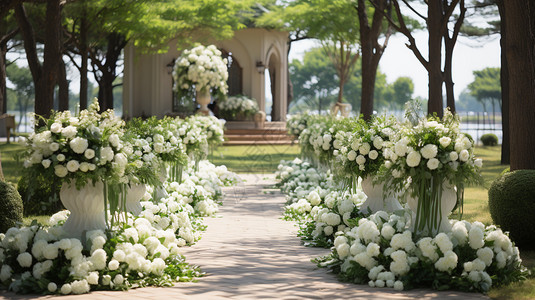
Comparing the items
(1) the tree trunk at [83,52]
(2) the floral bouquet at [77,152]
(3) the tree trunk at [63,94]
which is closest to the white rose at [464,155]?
(2) the floral bouquet at [77,152]

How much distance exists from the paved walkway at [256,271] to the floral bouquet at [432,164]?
39.1 inches

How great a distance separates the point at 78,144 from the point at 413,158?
127 inches

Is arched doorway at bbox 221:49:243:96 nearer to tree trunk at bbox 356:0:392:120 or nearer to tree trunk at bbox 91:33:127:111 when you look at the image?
tree trunk at bbox 91:33:127:111

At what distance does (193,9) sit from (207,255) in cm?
2448

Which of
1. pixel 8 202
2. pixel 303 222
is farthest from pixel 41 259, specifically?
pixel 303 222

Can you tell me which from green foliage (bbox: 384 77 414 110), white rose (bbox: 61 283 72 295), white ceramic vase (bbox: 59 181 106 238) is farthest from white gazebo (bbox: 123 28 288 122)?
green foliage (bbox: 384 77 414 110)

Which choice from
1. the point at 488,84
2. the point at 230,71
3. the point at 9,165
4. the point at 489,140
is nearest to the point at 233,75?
the point at 230,71

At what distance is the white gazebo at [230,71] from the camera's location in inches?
1400

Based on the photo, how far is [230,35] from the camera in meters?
33.6

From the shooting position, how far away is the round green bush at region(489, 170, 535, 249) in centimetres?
845

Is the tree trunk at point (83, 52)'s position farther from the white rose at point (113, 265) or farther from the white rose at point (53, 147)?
the white rose at point (113, 265)

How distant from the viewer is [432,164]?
6.71 meters

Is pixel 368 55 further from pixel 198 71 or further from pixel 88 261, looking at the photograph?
pixel 88 261

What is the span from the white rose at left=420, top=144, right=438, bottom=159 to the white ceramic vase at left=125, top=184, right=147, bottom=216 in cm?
353
